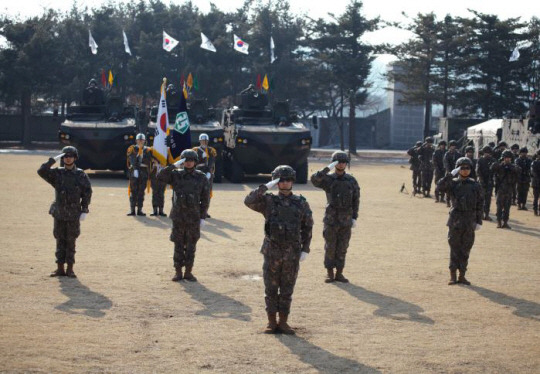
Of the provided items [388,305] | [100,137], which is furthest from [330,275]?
[100,137]

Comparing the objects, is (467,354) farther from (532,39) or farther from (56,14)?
(56,14)

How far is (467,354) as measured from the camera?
25.8 feet

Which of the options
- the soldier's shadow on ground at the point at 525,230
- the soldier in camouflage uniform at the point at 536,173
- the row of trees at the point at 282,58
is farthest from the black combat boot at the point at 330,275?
the row of trees at the point at 282,58

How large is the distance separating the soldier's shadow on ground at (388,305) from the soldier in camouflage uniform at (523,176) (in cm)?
1143

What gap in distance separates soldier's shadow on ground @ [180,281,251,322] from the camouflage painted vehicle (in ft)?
55.0

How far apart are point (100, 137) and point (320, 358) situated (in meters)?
20.4

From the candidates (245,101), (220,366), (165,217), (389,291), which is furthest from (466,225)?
(245,101)

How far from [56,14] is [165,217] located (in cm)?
4999

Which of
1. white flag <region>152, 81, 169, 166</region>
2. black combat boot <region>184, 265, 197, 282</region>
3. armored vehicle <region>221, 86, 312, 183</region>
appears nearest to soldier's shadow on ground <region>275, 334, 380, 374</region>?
black combat boot <region>184, 265, 197, 282</region>

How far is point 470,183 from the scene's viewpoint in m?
11.4

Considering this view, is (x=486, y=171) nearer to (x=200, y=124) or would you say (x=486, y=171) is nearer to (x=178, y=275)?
(x=178, y=275)

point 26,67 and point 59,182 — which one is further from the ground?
point 26,67

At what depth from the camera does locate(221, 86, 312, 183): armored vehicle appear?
27078 mm

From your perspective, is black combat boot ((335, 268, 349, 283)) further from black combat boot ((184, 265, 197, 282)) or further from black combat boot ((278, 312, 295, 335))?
black combat boot ((278, 312, 295, 335))
